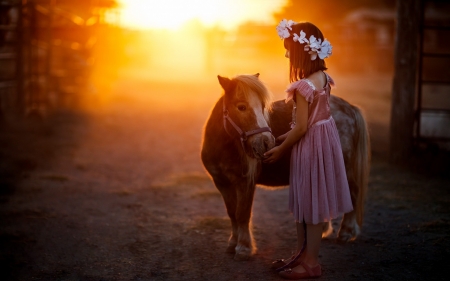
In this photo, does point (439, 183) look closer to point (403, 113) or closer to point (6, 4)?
point (403, 113)

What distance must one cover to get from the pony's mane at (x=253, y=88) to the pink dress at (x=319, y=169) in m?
0.21

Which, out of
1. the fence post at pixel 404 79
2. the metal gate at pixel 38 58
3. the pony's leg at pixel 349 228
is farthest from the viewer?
the metal gate at pixel 38 58

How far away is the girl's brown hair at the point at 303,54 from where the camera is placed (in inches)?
126

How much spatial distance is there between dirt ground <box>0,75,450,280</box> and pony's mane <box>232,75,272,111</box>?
1.32m

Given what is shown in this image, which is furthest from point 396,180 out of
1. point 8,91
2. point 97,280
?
point 8,91

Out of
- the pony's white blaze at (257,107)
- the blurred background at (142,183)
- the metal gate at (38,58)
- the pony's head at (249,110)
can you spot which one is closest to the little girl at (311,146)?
the pony's head at (249,110)

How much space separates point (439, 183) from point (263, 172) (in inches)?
127

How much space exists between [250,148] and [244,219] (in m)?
0.75

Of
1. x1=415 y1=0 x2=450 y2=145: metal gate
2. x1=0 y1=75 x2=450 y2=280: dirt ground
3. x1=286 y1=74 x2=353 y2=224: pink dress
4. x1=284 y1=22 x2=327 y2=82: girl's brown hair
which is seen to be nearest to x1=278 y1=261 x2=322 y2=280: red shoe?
x1=0 y1=75 x2=450 y2=280: dirt ground

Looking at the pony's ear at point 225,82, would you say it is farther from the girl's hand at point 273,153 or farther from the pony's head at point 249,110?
the girl's hand at point 273,153

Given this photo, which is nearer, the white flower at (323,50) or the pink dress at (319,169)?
the white flower at (323,50)

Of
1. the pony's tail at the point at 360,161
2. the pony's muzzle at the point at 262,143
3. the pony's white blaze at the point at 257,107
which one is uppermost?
the pony's white blaze at the point at 257,107

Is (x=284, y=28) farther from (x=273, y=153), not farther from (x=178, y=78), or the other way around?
(x=178, y=78)

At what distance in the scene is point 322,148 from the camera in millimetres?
3285
